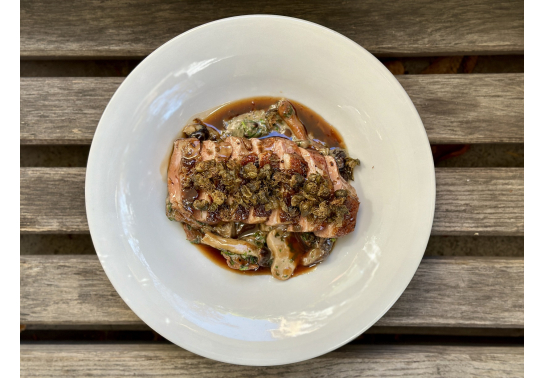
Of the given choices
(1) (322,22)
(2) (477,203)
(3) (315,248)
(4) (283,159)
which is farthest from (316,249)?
(1) (322,22)

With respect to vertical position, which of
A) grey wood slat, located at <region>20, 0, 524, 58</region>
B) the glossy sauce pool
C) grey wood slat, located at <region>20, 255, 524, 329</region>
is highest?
grey wood slat, located at <region>20, 0, 524, 58</region>

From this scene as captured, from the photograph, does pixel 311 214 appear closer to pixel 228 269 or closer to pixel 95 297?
pixel 228 269

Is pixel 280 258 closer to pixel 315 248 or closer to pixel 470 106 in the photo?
pixel 315 248

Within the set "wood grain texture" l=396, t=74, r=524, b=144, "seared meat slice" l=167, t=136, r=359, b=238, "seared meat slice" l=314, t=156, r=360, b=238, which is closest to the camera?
"seared meat slice" l=167, t=136, r=359, b=238

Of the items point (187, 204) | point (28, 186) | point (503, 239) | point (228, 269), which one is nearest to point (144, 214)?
point (187, 204)

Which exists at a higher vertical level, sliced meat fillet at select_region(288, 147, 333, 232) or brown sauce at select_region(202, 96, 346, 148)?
brown sauce at select_region(202, 96, 346, 148)

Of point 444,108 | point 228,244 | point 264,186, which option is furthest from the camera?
point 444,108

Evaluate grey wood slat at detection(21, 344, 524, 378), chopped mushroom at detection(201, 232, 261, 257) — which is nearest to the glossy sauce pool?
chopped mushroom at detection(201, 232, 261, 257)

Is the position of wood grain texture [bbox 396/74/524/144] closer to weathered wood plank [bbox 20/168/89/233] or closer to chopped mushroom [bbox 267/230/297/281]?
chopped mushroom [bbox 267/230/297/281]
